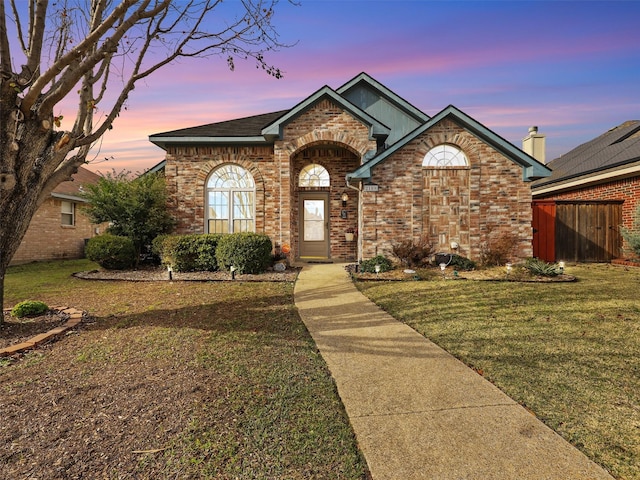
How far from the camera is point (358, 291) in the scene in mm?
7746

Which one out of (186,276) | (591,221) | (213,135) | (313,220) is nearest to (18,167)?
(186,276)

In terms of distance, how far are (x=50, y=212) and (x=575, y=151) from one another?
90.5ft

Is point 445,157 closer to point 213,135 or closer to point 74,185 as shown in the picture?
point 213,135

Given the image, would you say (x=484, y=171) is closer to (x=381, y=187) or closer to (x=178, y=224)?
(x=381, y=187)

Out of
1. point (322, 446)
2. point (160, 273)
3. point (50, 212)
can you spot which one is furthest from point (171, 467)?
point (50, 212)

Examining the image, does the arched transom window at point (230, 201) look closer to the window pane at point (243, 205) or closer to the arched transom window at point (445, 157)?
the window pane at point (243, 205)

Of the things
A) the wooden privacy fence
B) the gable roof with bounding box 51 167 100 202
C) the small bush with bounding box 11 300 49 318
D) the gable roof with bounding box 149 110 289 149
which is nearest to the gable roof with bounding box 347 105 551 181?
the wooden privacy fence

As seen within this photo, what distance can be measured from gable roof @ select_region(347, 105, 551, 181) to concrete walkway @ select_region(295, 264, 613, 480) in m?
6.68

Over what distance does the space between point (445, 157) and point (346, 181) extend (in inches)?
127

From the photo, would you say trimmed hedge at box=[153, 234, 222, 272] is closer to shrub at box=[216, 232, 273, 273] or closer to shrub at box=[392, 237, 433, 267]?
shrub at box=[216, 232, 273, 273]

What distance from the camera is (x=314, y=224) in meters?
A: 13.2

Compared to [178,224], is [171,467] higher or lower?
lower

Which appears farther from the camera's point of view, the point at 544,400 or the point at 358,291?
the point at 358,291

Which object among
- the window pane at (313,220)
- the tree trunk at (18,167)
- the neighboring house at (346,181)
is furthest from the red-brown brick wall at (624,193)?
the tree trunk at (18,167)
